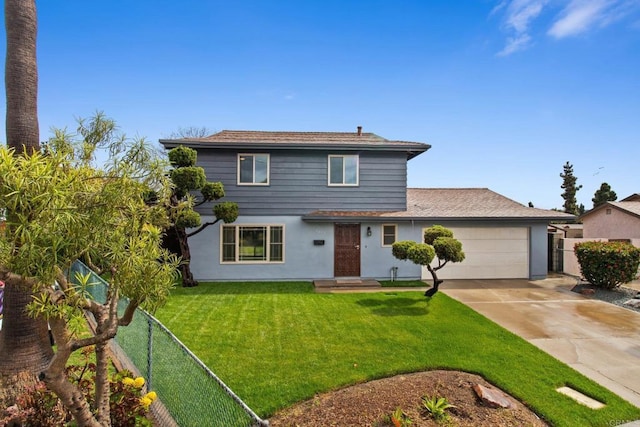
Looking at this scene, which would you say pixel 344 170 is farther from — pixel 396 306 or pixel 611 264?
pixel 611 264

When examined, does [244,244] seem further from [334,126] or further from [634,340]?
[634,340]

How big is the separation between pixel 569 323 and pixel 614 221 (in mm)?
13787

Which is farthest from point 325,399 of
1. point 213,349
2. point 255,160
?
point 255,160

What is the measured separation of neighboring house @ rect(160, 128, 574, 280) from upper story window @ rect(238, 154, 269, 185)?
4cm

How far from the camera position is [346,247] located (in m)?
11.8

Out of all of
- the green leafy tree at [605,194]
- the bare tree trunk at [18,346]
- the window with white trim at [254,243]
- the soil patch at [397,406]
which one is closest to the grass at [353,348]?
the soil patch at [397,406]

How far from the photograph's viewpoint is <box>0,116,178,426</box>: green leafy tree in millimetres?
2037

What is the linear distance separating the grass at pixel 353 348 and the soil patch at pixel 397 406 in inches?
7.3

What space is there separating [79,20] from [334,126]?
31.8ft

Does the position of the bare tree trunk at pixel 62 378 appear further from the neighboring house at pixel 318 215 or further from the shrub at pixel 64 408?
the neighboring house at pixel 318 215

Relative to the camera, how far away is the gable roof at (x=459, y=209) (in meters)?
11.6

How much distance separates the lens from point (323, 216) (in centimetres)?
1135

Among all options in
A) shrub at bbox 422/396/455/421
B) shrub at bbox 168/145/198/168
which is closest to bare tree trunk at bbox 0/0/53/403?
shrub at bbox 422/396/455/421

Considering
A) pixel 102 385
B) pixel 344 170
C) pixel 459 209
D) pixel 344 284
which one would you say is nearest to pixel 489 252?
pixel 459 209
